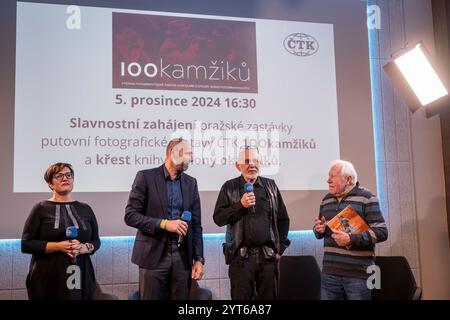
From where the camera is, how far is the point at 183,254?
3.74 metres

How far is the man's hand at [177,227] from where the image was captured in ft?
11.7

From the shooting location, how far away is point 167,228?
360cm

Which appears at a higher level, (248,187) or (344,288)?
(248,187)

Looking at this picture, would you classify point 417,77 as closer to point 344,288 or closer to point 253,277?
point 344,288

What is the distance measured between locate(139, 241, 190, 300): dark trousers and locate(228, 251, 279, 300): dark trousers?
14.3 inches

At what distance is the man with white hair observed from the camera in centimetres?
368

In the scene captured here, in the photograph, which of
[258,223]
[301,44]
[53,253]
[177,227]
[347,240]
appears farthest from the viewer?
[301,44]

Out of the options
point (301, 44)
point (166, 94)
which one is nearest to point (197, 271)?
point (166, 94)

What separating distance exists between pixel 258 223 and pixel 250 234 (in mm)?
105

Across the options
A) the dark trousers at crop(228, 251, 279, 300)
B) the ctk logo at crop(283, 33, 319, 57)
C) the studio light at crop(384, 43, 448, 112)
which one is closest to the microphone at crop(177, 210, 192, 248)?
the dark trousers at crop(228, 251, 279, 300)

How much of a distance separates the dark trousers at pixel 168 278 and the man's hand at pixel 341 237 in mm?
1093

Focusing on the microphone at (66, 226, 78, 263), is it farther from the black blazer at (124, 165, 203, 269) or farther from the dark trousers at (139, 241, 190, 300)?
the dark trousers at (139, 241, 190, 300)

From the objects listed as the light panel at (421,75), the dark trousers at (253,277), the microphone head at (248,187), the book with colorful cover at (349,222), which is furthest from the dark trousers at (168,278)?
the light panel at (421,75)

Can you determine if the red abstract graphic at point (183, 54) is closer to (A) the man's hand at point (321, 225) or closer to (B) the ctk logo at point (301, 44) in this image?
(B) the ctk logo at point (301, 44)
